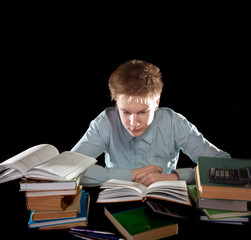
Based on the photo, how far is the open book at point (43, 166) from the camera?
3.32 feet

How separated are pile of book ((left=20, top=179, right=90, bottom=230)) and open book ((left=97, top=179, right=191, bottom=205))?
116mm

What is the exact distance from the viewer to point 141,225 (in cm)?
96

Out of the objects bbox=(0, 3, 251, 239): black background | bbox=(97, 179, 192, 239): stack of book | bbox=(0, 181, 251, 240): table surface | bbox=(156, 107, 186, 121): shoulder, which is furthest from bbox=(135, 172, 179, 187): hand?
bbox=(0, 3, 251, 239): black background

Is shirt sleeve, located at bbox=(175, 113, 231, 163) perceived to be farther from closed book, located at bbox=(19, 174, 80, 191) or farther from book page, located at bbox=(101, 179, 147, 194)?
closed book, located at bbox=(19, 174, 80, 191)

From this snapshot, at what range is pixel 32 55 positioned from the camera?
2.29 meters

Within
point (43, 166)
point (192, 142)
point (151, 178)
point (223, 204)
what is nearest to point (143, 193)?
point (151, 178)

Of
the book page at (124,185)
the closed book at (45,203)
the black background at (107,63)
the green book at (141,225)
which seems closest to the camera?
the green book at (141,225)

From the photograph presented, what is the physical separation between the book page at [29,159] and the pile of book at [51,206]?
59mm

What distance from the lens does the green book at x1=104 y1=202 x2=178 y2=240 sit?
93 cm

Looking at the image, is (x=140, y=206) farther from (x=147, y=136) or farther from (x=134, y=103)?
(x=147, y=136)

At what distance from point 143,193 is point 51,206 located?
0.37 metres

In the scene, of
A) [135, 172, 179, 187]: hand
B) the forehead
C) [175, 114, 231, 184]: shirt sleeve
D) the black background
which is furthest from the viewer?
the black background

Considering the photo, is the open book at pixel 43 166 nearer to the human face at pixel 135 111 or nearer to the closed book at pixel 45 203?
the closed book at pixel 45 203

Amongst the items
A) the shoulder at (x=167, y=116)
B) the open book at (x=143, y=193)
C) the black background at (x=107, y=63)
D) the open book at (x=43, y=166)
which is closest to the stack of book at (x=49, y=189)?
the open book at (x=43, y=166)
